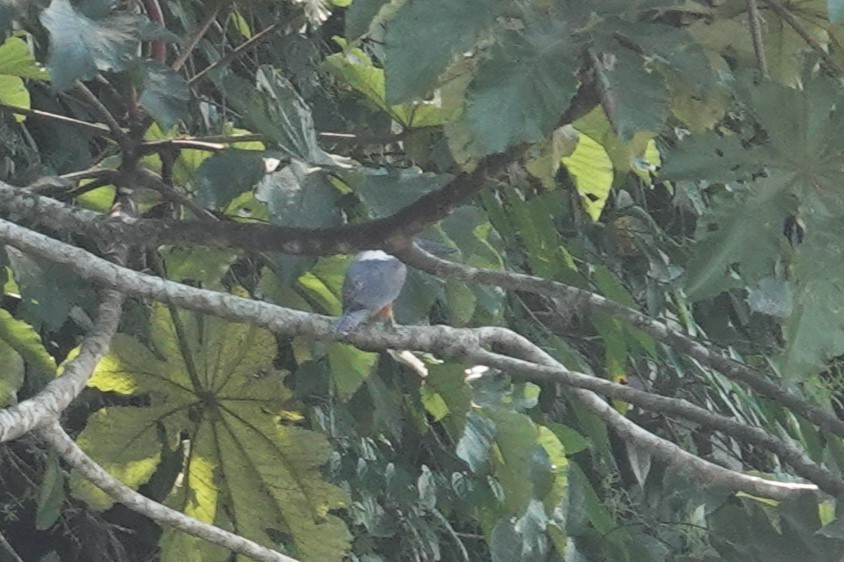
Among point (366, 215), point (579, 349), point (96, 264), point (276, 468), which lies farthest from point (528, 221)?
point (579, 349)

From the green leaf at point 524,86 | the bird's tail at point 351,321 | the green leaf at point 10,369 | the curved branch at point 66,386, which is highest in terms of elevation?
the green leaf at point 524,86

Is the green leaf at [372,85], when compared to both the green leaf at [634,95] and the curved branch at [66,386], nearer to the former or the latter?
the curved branch at [66,386]

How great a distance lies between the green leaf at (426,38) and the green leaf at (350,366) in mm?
752

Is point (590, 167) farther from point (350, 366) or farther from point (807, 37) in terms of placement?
point (807, 37)

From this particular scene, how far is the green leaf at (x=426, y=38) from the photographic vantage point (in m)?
0.72

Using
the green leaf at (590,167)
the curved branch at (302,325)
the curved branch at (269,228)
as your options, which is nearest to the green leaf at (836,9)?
the curved branch at (269,228)

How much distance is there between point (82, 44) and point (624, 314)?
1.98ft

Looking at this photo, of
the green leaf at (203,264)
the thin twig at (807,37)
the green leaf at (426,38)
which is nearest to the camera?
the green leaf at (426,38)

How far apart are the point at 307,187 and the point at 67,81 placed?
27cm

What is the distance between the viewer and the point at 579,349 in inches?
98.2

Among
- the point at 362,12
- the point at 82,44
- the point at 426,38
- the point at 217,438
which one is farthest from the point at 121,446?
the point at 426,38

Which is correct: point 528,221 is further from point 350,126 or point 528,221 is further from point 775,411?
point 775,411

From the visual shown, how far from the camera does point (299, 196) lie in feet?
3.63

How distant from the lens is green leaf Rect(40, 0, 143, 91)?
92cm
